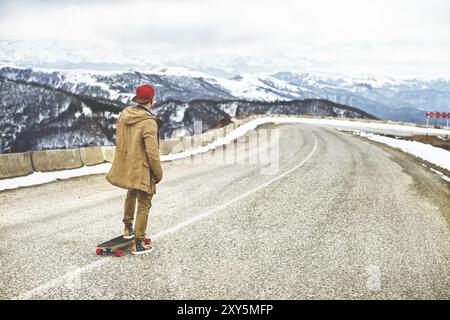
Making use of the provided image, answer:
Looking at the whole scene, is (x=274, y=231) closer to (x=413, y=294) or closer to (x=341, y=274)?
(x=341, y=274)

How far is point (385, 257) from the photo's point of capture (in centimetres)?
541

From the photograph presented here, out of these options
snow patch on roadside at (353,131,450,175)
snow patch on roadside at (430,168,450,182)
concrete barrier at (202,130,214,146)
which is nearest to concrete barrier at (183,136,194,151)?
concrete barrier at (202,130,214,146)

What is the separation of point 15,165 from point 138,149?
23.3 ft

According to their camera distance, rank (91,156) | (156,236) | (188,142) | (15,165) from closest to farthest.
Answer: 1. (156,236)
2. (15,165)
3. (91,156)
4. (188,142)

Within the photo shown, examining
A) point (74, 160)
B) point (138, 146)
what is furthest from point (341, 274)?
point (74, 160)

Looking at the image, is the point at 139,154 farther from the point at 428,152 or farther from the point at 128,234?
the point at 428,152

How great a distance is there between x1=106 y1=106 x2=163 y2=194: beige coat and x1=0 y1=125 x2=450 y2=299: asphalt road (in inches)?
38.0

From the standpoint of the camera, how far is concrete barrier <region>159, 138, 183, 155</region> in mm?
17188

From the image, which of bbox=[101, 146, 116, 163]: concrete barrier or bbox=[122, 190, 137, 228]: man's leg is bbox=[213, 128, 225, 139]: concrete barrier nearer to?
bbox=[101, 146, 116, 163]: concrete barrier

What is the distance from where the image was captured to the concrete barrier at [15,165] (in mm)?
10297

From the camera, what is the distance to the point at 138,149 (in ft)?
16.5

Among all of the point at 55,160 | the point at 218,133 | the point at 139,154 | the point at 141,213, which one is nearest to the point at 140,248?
the point at 141,213

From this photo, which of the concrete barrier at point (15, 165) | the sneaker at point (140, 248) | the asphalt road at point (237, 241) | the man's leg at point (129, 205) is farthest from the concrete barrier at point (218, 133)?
the sneaker at point (140, 248)

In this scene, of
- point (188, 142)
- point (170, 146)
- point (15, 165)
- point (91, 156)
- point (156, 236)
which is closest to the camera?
point (156, 236)
